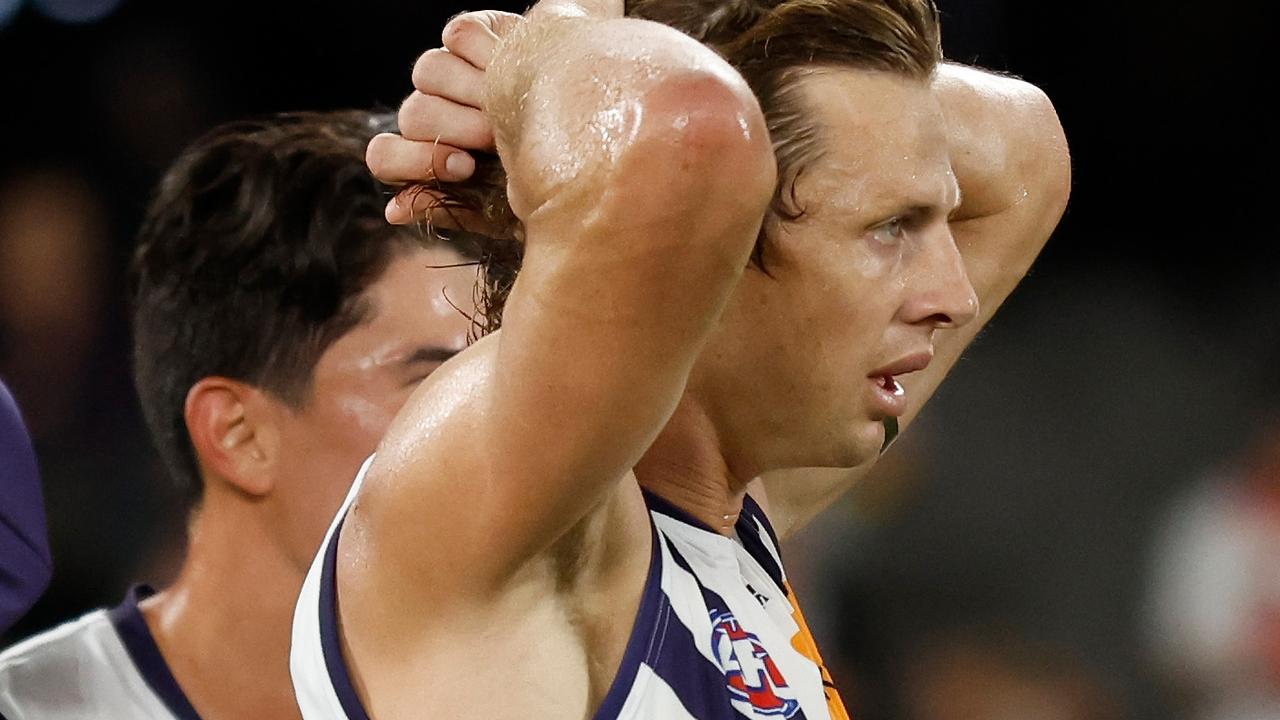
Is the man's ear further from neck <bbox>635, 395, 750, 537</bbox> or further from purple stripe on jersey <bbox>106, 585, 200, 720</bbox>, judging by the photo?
neck <bbox>635, 395, 750, 537</bbox>

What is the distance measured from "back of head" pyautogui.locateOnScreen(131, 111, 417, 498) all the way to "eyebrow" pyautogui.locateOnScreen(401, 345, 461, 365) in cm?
11

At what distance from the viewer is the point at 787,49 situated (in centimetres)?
150

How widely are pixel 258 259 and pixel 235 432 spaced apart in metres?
0.26

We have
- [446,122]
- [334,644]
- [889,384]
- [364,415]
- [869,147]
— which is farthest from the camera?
[364,415]

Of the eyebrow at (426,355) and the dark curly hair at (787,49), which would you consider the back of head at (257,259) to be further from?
the dark curly hair at (787,49)

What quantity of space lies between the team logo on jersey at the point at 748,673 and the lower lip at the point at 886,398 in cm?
29

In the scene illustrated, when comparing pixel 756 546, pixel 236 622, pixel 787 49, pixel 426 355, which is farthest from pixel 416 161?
pixel 236 622

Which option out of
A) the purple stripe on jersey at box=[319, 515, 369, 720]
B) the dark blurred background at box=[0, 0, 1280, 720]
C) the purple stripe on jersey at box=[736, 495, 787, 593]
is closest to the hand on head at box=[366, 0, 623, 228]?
the purple stripe on jersey at box=[319, 515, 369, 720]

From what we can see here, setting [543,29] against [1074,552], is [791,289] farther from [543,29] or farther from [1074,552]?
[1074,552]

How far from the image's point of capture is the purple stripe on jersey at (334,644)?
119cm

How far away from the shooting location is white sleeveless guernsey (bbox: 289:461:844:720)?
1229 millimetres

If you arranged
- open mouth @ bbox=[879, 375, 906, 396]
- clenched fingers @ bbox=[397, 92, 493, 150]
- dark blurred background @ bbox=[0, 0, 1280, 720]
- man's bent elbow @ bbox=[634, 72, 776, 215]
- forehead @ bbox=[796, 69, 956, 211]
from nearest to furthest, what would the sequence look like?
man's bent elbow @ bbox=[634, 72, 776, 215], clenched fingers @ bbox=[397, 92, 493, 150], forehead @ bbox=[796, 69, 956, 211], open mouth @ bbox=[879, 375, 906, 396], dark blurred background @ bbox=[0, 0, 1280, 720]

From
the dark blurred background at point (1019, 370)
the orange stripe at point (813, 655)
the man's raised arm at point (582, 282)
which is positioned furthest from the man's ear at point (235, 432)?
the dark blurred background at point (1019, 370)

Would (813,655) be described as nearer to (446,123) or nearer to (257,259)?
(446,123)
